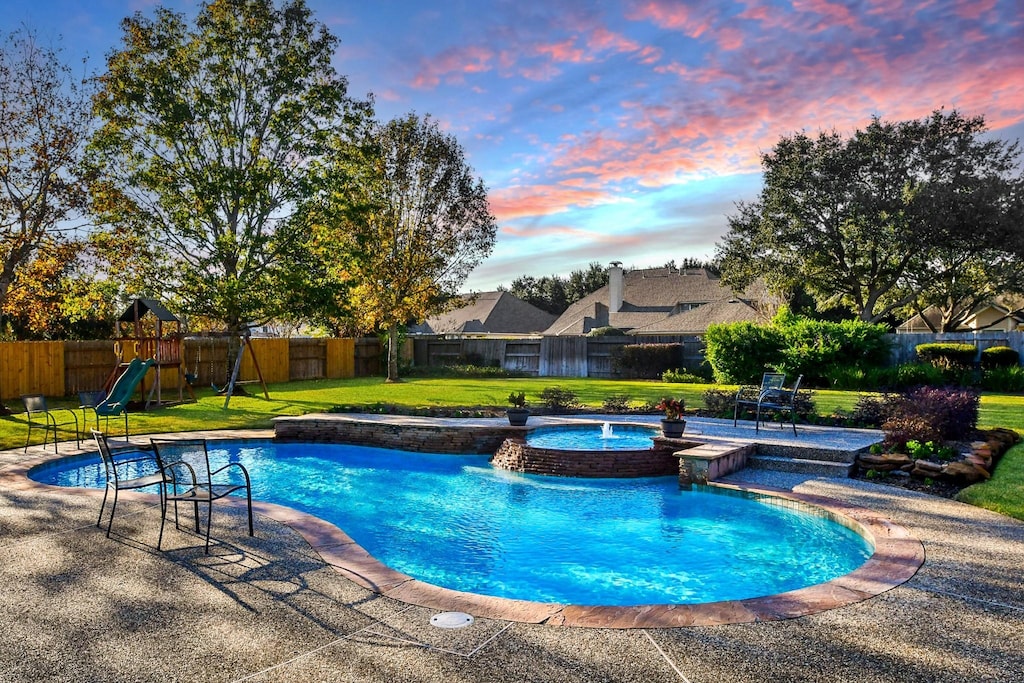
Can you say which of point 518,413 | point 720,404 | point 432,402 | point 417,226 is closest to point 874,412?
point 720,404

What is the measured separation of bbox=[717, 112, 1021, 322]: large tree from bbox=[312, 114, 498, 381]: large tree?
1475 centimetres

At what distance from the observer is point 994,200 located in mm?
28578

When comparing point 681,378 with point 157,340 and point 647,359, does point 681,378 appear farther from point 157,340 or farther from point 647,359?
point 157,340

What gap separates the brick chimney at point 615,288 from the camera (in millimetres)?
44594

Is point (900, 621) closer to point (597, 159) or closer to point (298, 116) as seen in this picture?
point (597, 159)

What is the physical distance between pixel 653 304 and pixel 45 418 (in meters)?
35.6

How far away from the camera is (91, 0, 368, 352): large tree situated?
20.1 m

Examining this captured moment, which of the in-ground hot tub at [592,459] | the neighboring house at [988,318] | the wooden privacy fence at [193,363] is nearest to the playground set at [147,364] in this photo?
the wooden privacy fence at [193,363]

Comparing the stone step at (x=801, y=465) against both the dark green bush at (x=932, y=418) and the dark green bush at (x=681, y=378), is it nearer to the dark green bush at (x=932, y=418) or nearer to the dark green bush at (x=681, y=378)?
the dark green bush at (x=932, y=418)

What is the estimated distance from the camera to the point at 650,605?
4.66 meters

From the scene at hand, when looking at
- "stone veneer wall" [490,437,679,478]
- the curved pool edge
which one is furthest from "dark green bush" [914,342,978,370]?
the curved pool edge

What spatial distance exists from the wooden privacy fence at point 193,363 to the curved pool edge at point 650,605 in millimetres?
16387

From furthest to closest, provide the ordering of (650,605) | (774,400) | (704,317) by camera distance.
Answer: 1. (704,317)
2. (774,400)
3. (650,605)

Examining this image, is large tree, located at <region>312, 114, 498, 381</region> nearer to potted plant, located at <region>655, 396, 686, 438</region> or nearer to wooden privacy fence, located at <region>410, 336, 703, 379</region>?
wooden privacy fence, located at <region>410, 336, 703, 379</region>
